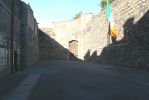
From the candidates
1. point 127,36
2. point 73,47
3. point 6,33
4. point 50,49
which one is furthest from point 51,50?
point 6,33

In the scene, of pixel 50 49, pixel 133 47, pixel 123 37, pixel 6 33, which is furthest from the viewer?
pixel 50 49

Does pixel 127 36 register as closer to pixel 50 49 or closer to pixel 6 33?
pixel 6 33

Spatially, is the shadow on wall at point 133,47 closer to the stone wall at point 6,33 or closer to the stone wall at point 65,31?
the stone wall at point 6,33

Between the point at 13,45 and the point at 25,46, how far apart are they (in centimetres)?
392

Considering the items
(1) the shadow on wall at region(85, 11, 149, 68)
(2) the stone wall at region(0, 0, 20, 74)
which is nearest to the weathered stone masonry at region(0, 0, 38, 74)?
(2) the stone wall at region(0, 0, 20, 74)

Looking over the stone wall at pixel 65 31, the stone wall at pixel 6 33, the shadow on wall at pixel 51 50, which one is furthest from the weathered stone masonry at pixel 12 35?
the stone wall at pixel 65 31

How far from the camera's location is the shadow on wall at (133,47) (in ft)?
56.7

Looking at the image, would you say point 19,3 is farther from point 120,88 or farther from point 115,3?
point 120,88

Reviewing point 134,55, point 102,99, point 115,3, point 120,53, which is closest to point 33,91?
point 102,99

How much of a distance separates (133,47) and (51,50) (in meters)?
18.7

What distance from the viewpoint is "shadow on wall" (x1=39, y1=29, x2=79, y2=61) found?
36344mm

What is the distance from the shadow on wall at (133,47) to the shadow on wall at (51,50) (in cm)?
1395

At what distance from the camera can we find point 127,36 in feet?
65.8

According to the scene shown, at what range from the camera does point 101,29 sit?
27125mm
